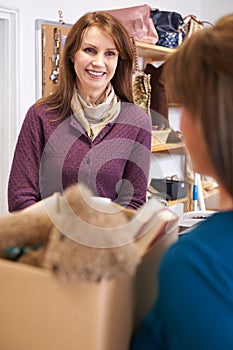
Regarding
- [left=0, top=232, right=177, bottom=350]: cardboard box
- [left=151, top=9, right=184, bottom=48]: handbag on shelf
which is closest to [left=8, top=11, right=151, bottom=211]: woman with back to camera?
[left=0, top=232, right=177, bottom=350]: cardboard box

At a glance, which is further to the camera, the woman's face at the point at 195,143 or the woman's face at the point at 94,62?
the woman's face at the point at 94,62

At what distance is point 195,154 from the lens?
60cm

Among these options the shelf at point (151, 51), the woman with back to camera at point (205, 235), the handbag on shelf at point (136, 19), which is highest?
the handbag on shelf at point (136, 19)

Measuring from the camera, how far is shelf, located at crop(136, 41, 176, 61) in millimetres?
2812

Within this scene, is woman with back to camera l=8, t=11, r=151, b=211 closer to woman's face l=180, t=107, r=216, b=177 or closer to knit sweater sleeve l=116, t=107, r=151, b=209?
knit sweater sleeve l=116, t=107, r=151, b=209

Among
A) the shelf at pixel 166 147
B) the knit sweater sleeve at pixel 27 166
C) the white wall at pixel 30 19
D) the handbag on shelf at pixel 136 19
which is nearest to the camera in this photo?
the knit sweater sleeve at pixel 27 166

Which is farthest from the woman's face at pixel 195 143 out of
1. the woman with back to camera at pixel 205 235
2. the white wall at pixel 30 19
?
the white wall at pixel 30 19

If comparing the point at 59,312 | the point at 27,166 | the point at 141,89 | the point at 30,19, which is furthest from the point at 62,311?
the point at 141,89

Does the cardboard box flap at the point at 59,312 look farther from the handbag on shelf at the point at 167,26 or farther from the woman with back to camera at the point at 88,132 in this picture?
the handbag on shelf at the point at 167,26

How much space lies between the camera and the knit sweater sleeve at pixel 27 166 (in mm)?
1385

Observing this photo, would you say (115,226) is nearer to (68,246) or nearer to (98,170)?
(68,246)

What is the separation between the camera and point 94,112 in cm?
150

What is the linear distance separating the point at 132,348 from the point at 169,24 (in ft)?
8.55

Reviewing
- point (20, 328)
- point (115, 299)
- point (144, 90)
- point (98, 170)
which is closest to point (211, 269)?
point (115, 299)
